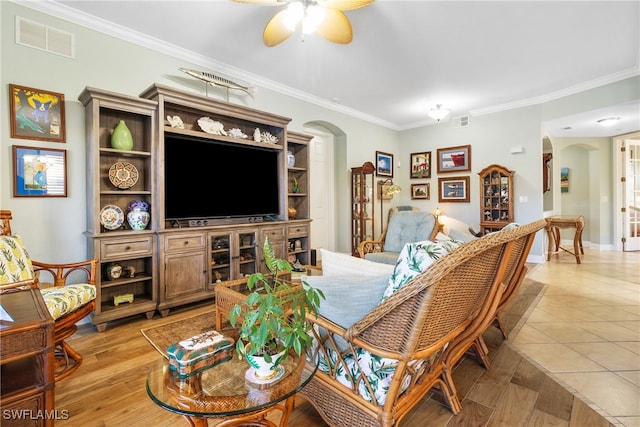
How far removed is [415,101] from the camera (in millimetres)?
5223

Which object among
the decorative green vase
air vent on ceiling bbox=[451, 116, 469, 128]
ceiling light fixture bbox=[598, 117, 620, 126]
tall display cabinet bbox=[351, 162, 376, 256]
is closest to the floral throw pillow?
the decorative green vase

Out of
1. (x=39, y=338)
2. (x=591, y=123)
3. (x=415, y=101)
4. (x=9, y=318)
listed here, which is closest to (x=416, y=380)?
(x=39, y=338)

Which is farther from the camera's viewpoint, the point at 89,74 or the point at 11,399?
the point at 89,74

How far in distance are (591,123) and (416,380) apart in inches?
247

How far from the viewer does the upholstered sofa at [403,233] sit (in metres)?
3.79

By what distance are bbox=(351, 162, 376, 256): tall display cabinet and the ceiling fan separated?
298cm

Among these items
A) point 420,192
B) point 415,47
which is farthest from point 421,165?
point 415,47

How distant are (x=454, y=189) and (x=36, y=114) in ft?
20.4

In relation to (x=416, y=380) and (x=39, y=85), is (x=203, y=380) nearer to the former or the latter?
(x=416, y=380)

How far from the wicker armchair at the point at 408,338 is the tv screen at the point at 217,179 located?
7.66ft

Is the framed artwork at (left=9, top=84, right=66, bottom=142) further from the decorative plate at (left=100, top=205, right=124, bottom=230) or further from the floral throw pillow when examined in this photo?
the floral throw pillow

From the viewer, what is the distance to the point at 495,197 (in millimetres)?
5539

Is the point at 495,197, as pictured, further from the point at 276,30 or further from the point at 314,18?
the point at 276,30

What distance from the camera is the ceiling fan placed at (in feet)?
7.73
